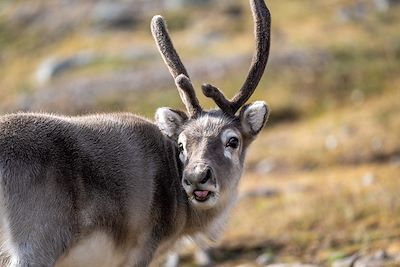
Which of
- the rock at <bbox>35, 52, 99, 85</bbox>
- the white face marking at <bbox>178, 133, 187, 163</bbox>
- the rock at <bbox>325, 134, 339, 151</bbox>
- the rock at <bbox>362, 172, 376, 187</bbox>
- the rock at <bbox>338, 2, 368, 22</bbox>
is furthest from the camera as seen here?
the rock at <bbox>338, 2, 368, 22</bbox>

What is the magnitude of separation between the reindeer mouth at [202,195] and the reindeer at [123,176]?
0.01m

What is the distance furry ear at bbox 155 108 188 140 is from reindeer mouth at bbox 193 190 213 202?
4.59 ft

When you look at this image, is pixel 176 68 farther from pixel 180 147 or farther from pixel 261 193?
pixel 261 193

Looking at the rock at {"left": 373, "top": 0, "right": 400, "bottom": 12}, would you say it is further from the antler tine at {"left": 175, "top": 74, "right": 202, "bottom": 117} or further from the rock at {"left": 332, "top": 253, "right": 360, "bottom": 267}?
the antler tine at {"left": 175, "top": 74, "right": 202, "bottom": 117}

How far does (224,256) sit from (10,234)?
10.4 m

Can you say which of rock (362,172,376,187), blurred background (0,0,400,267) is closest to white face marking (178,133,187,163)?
blurred background (0,0,400,267)

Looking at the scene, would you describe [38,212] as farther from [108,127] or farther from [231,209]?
[231,209]

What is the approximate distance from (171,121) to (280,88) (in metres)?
27.7

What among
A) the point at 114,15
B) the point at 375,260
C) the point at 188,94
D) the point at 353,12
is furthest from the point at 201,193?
the point at 114,15

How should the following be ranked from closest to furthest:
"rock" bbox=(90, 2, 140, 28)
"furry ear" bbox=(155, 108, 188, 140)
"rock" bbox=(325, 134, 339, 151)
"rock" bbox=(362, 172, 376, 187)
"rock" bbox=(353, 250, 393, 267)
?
"furry ear" bbox=(155, 108, 188, 140) < "rock" bbox=(353, 250, 393, 267) < "rock" bbox=(362, 172, 376, 187) < "rock" bbox=(325, 134, 339, 151) < "rock" bbox=(90, 2, 140, 28)

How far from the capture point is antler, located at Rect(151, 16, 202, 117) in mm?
12711

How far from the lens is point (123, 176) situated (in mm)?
11477

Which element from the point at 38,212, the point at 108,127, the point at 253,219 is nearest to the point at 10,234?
the point at 38,212

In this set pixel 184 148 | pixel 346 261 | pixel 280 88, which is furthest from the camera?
pixel 280 88
